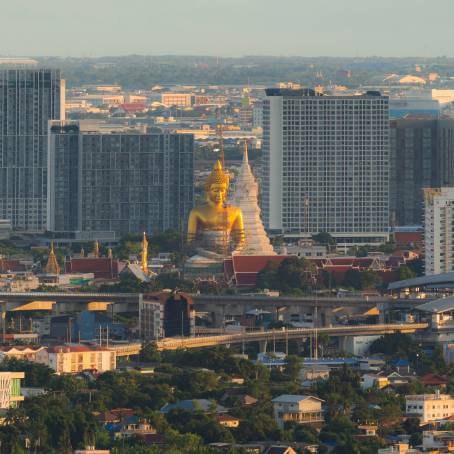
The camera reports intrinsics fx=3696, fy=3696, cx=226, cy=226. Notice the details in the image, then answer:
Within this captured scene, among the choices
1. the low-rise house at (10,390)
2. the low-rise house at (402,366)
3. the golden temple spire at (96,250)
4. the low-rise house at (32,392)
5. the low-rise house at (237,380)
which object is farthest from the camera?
the golden temple spire at (96,250)

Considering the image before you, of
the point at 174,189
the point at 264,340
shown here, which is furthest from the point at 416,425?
Answer: the point at 174,189

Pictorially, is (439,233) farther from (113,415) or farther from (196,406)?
(113,415)

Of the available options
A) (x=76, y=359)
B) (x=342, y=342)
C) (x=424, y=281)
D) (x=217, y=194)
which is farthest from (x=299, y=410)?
(x=217, y=194)

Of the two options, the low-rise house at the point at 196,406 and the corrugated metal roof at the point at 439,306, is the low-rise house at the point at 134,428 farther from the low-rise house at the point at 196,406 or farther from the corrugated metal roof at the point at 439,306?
the corrugated metal roof at the point at 439,306

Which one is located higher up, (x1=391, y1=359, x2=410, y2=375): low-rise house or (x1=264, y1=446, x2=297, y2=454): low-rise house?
(x1=264, y1=446, x2=297, y2=454): low-rise house

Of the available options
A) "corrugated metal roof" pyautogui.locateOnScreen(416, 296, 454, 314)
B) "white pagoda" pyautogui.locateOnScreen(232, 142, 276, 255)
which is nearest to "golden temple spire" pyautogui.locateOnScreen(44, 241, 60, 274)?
"white pagoda" pyautogui.locateOnScreen(232, 142, 276, 255)

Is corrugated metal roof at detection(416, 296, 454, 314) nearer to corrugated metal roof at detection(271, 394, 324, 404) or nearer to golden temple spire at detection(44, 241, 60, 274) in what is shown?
golden temple spire at detection(44, 241, 60, 274)

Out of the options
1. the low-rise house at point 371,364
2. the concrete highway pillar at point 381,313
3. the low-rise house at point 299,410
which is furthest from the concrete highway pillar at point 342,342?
the low-rise house at point 299,410
